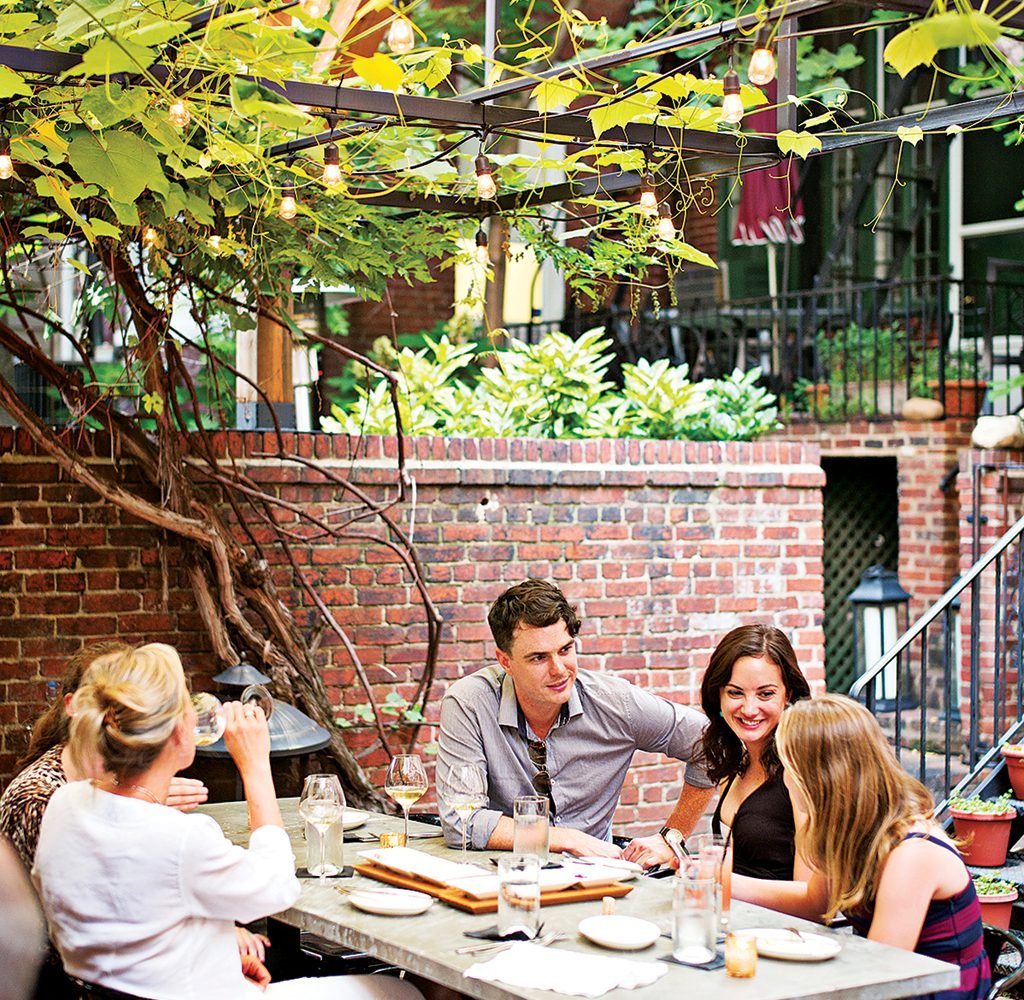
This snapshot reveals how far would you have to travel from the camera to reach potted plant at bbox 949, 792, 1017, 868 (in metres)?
5.38

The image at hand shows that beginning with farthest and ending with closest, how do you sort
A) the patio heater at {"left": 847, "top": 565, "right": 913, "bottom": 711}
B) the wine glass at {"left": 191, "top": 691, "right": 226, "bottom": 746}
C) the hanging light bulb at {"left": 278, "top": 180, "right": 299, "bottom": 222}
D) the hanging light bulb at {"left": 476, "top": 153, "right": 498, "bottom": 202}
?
the patio heater at {"left": 847, "top": 565, "right": 913, "bottom": 711} < the hanging light bulb at {"left": 278, "top": 180, "right": 299, "bottom": 222} < the hanging light bulb at {"left": 476, "top": 153, "right": 498, "bottom": 202} < the wine glass at {"left": 191, "top": 691, "right": 226, "bottom": 746}

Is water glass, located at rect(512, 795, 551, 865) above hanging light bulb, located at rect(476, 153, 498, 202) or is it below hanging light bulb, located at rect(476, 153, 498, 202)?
below

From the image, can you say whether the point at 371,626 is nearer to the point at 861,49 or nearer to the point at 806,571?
the point at 806,571

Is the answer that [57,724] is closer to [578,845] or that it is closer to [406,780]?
[406,780]

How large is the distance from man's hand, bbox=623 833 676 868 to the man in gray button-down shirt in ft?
0.07

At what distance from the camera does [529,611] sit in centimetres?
387

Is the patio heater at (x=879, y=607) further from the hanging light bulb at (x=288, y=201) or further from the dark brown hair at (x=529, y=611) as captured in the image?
the hanging light bulb at (x=288, y=201)

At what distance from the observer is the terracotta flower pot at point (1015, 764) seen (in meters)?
5.58

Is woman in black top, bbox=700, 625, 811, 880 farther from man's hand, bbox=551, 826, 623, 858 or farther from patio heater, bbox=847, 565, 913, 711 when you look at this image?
patio heater, bbox=847, 565, 913, 711

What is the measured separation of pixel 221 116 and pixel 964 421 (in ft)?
21.4

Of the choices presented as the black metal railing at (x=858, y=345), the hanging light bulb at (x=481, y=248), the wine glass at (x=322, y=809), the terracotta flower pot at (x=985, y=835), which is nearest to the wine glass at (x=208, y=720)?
the wine glass at (x=322, y=809)

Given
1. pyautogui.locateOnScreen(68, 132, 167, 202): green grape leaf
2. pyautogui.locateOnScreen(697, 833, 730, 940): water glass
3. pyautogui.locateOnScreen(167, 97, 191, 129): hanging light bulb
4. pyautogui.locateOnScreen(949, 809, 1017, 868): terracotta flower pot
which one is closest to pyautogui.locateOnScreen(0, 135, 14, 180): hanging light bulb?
pyautogui.locateOnScreen(68, 132, 167, 202): green grape leaf

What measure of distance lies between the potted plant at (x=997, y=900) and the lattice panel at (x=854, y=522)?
542cm

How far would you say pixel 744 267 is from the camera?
43.2ft
